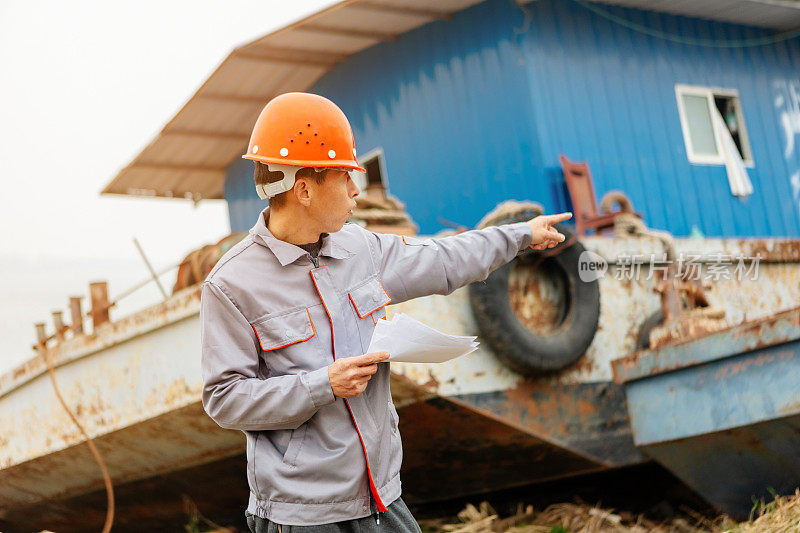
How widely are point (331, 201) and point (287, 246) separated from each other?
16 cm

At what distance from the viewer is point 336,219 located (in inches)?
88.6

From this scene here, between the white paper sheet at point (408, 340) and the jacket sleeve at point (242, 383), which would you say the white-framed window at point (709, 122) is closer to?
the white paper sheet at point (408, 340)

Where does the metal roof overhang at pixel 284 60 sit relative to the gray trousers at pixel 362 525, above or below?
above

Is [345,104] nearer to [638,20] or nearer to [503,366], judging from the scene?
[638,20]

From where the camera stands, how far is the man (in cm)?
204

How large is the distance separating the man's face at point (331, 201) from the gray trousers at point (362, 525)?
72cm

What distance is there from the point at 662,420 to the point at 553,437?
0.62m

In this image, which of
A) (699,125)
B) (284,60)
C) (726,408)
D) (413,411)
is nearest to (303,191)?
(413,411)

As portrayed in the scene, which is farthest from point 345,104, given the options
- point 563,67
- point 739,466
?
point 739,466

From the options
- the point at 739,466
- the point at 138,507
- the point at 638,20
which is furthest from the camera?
Answer: the point at 638,20

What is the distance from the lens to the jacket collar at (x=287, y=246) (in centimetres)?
220

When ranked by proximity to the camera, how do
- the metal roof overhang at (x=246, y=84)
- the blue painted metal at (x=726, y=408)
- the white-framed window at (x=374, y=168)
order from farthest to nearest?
the white-framed window at (x=374, y=168), the metal roof overhang at (x=246, y=84), the blue painted metal at (x=726, y=408)

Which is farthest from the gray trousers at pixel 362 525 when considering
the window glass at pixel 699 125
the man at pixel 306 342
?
the window glass at pixel 699 125

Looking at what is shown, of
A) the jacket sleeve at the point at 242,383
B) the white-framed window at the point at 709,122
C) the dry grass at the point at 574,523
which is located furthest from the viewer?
the white-framed window at the point at 709,122
